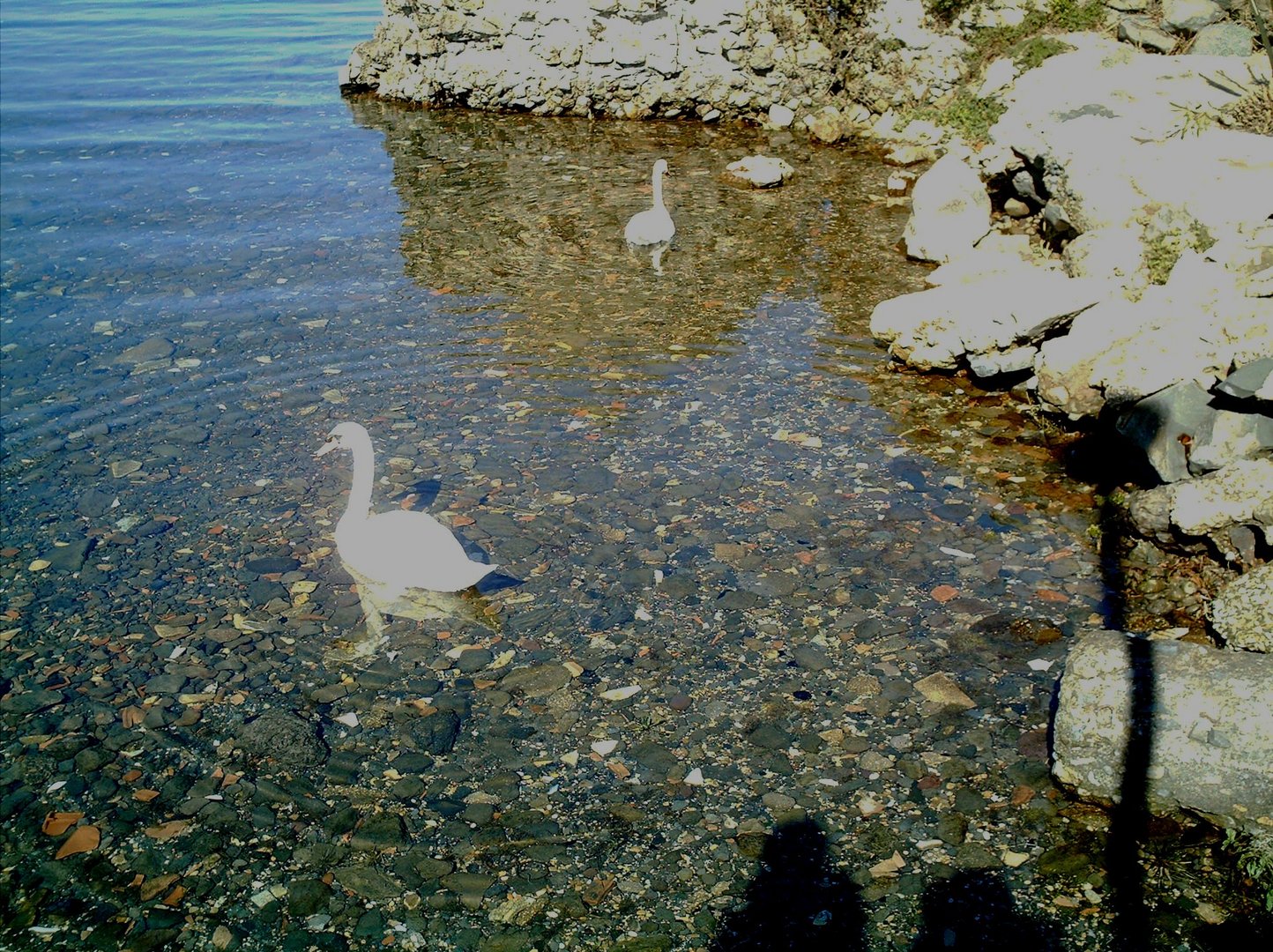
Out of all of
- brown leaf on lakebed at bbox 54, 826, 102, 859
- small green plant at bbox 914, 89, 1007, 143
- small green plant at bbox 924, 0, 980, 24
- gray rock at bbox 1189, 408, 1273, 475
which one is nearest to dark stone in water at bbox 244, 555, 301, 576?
brown leaf on lakebed at bbox 54, 826, 102, 859

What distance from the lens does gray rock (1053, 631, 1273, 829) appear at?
5.45 metres

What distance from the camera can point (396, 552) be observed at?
7.86m

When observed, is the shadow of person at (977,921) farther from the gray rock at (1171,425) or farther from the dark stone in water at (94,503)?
the dark stone in water at (94,503)

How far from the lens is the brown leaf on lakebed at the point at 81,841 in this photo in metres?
5.91

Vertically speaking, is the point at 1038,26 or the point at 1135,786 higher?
the point at 1038,26

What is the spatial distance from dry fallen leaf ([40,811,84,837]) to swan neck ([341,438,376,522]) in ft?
9.75

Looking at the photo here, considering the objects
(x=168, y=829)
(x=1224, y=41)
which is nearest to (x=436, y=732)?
(x=168, y=829)

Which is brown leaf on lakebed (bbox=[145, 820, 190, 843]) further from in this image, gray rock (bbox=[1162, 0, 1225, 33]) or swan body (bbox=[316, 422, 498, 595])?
gray rock (bbox=[1162, 0, 1225, 33])

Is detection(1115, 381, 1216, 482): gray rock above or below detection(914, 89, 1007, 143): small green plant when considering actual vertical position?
below

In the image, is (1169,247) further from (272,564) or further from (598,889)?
(272,564)

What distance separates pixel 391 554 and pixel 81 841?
272 centimetres

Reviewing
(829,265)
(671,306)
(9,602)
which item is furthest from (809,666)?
(829,265)

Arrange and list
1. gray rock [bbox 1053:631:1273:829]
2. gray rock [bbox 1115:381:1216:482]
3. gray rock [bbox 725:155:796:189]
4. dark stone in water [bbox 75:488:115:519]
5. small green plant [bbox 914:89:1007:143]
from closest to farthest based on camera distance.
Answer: gray rock [bbox 1053:631:1273:829], gray rock [bbox 1115:381:1216:482], dark stone in water [bbox 75:488:115:519], gray rock [bbox 725:155:796:189], small green plant [bbox 914:89:1007:143]

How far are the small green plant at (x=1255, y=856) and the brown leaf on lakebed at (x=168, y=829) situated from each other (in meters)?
5.52
